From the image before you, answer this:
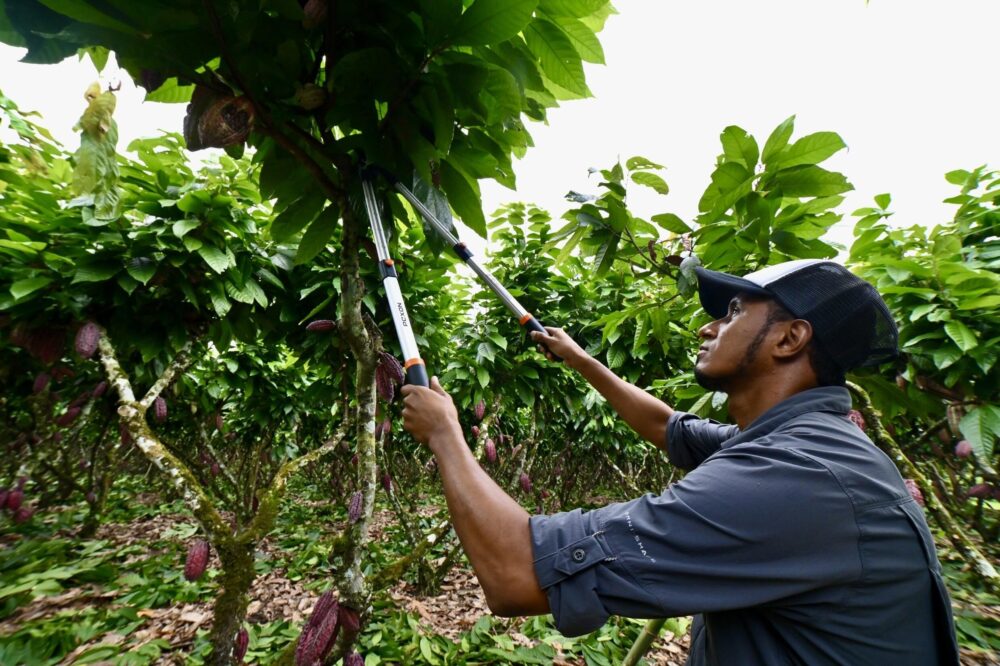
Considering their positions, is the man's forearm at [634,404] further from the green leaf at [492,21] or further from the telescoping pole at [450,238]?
the green leaf at [492,21]

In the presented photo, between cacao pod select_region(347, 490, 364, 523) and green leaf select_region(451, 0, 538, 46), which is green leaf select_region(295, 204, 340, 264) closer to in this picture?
green leaf select_region(451, 0, 538, 46)

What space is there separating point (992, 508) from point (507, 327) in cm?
573

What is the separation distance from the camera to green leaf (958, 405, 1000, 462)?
177 centimetres

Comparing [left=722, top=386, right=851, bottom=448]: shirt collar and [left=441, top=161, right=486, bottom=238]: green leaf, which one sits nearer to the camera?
[left=722, top=386, right=851, bottom=448]: shirt collar

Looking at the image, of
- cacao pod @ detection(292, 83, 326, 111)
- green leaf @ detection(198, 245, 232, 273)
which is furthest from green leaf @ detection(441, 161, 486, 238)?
green leaf @ detection(198, 245, 232, 273)

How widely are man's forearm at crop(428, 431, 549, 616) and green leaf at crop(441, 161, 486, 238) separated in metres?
0.63

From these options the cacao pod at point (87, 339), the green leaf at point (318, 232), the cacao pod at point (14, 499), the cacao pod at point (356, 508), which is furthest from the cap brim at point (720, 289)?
the cacao pod at point (14, 499)

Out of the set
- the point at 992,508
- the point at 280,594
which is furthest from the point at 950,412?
the point at 992,508

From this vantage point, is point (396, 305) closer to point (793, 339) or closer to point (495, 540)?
point (495, 540)

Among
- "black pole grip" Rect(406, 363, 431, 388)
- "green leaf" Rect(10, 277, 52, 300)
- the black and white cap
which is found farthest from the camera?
"green leaf" Rect(10, 277, 52, 300)

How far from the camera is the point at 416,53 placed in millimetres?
927

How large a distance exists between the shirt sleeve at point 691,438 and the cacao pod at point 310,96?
54.9 inches

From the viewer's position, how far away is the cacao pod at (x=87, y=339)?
80.0 inches

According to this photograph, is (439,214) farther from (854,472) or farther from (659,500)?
(854,472)
